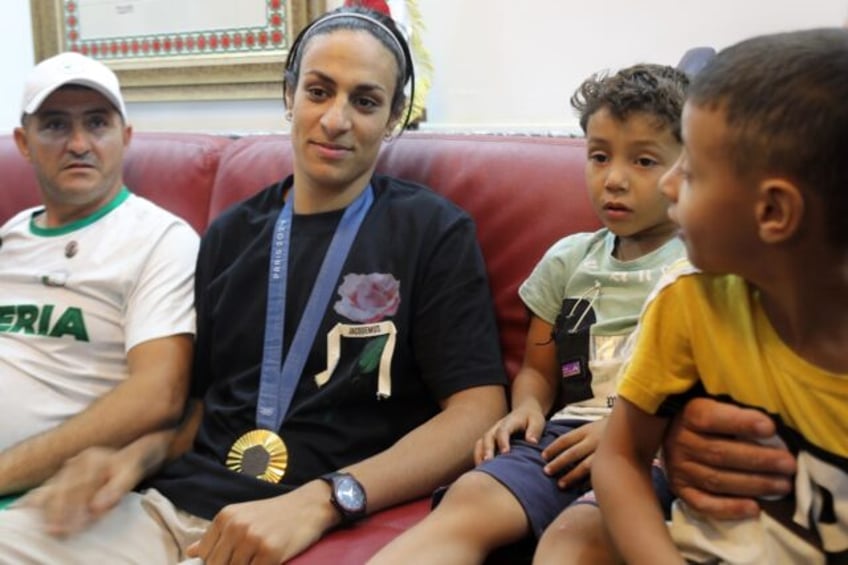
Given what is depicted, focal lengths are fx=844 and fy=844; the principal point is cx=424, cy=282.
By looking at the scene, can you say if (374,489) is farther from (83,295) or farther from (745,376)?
(83,295)

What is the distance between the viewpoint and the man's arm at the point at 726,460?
0.87 meters

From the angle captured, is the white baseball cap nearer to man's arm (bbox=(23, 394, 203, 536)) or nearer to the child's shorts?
man's arm (bbox=(23, 394, 203, 536))

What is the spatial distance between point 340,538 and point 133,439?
0.49 meters

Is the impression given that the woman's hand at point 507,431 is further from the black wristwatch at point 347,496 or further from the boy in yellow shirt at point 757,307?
the boy in yellow shirt at point 757,307

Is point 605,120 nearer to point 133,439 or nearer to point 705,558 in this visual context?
point 705,558

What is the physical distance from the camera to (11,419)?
1555 mm

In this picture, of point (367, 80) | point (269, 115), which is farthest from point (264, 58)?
point (367, 80)

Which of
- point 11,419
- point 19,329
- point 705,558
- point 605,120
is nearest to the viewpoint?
point 705,558

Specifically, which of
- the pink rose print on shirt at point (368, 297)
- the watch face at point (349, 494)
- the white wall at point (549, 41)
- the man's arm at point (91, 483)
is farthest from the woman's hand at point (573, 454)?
the white wall at point (549, 41)

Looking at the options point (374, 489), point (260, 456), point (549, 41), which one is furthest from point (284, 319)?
point (549, 41)

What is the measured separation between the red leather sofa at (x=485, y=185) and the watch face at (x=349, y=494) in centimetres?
4

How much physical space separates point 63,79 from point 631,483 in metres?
1.41

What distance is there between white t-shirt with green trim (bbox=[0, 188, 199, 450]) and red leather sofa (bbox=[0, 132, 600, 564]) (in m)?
0.23

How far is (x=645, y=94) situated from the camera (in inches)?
50.7
